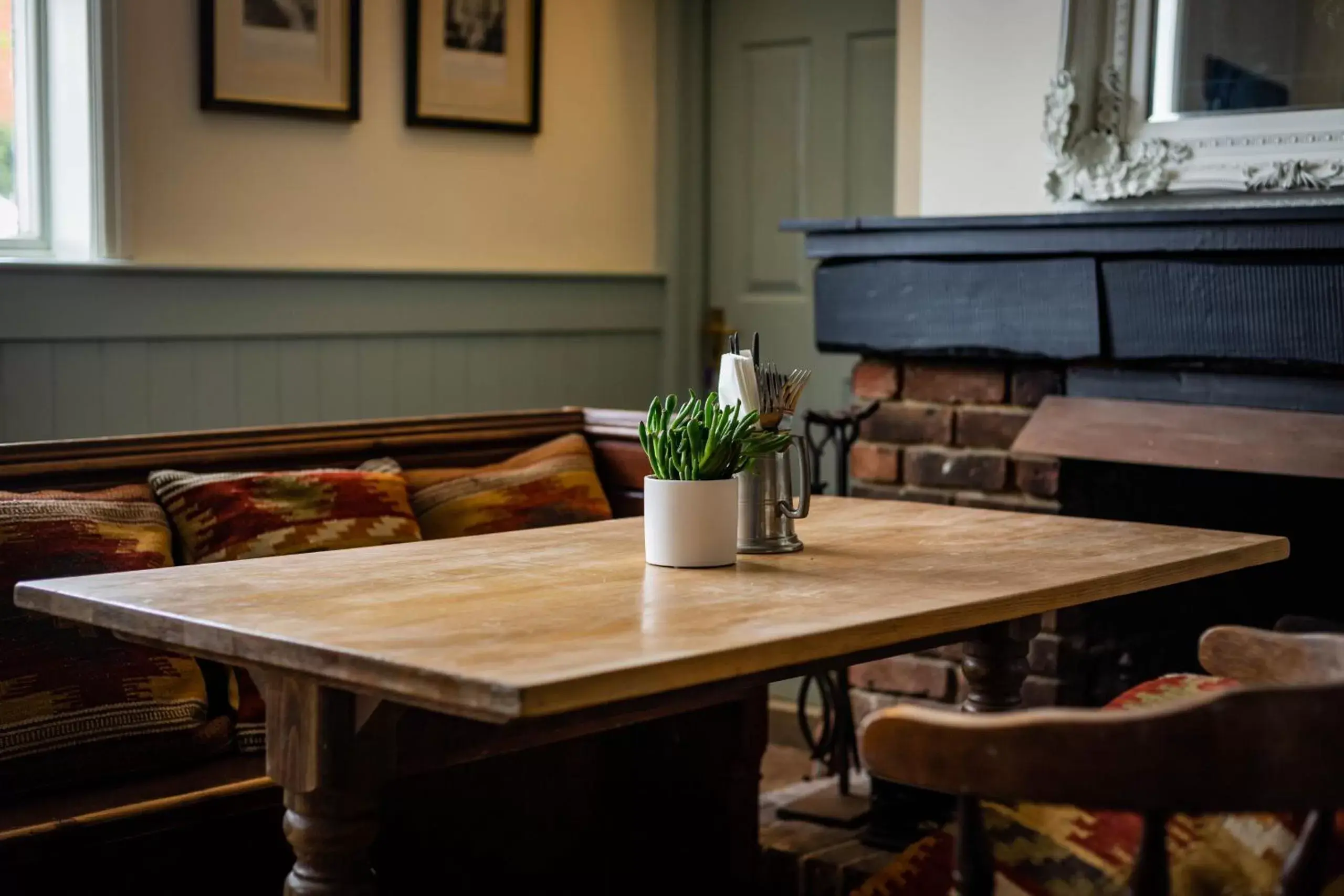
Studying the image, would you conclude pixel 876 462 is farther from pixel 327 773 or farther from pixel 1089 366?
pixel 327 773

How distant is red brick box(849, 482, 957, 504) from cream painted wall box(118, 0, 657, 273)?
132cm

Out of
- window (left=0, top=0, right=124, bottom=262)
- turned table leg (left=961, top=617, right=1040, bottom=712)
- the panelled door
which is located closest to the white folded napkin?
turned table leg (left=961, top=617, right=1040, bottom=712)

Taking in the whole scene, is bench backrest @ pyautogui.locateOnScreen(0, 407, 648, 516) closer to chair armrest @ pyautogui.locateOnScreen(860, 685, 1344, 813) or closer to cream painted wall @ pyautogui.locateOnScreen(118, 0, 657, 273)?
cream painted wall @ pyautogui.locateOnScreen(118, 0, 657, 273)

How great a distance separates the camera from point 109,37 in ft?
11.4

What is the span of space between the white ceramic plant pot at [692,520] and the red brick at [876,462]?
1470 millimetres

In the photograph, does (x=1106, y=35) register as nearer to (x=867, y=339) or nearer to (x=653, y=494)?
(x=867, y=339)

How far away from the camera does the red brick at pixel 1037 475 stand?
10.6 feet

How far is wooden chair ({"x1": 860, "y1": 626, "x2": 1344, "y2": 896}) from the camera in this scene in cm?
119

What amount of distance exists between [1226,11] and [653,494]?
174 cm

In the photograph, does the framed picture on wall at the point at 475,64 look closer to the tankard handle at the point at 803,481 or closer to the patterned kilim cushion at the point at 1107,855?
the tankard handle at the point at 803,481

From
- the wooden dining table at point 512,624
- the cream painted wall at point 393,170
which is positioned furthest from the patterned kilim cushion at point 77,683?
the cream painted wall at point 393,170

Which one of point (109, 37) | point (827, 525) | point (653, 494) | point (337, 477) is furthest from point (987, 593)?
point (109, 37)

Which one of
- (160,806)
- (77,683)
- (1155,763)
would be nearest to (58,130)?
(77,683)

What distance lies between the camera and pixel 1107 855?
1503mm
